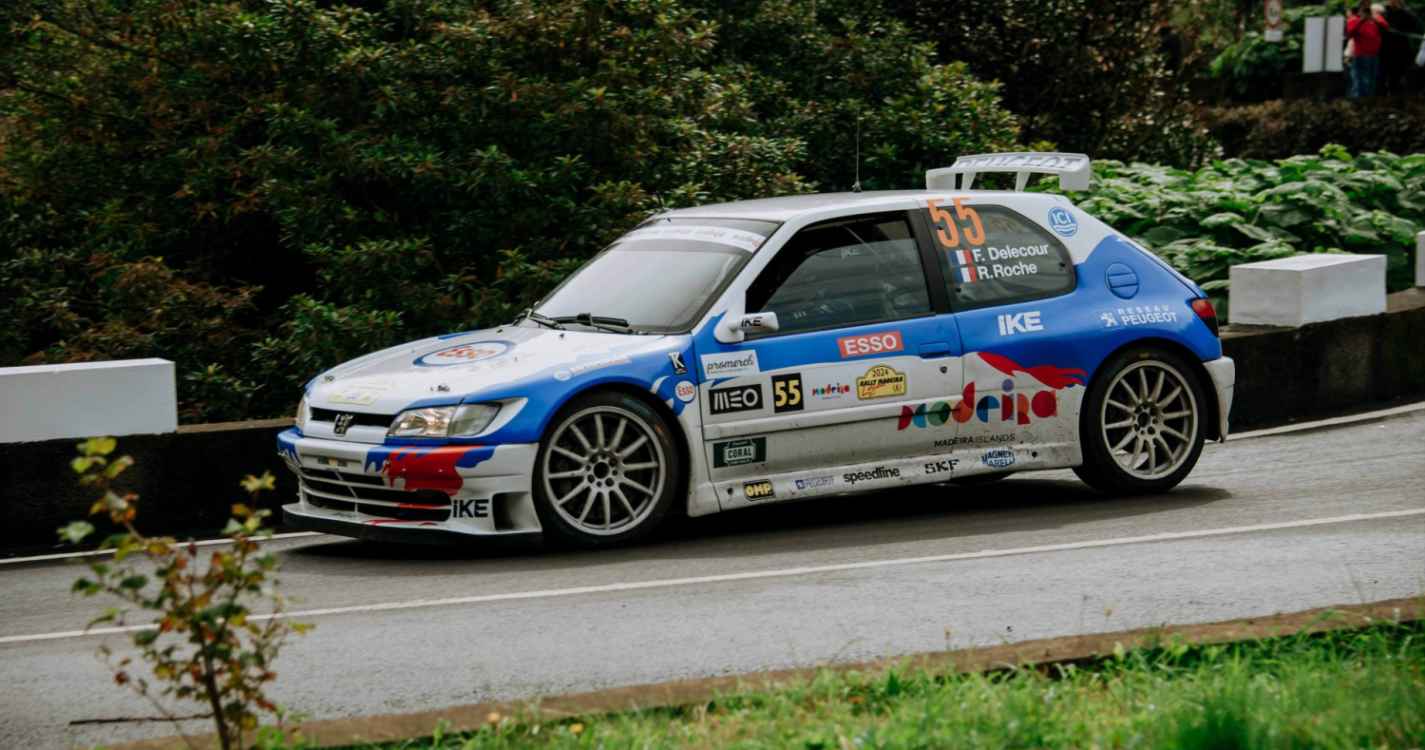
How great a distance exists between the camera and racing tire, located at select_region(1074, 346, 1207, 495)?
8.24 m

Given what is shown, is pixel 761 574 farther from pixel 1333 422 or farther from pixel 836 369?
pixel 1333 422

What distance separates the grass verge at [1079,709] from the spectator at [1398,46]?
22322 millimetres

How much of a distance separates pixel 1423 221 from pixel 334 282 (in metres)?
9.50

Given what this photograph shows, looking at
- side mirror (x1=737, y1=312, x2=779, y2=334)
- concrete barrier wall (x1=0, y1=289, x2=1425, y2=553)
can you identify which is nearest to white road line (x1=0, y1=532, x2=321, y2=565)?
concrete barrier wall (x1=0, y1=289, x2=1425, y2=553)

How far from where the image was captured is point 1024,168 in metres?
8.95

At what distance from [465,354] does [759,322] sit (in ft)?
4.64

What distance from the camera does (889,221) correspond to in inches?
317

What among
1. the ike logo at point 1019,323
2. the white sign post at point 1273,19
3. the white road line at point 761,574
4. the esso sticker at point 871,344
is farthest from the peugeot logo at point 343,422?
the white sign post at point 1273,19

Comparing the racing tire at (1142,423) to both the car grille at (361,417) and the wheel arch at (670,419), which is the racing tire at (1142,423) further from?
the car grille at (361,417)

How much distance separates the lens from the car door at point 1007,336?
313 inches

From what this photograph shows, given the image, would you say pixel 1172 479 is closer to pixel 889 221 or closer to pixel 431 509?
pixel 889 221

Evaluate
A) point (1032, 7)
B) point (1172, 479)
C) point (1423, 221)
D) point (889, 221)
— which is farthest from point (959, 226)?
point (1032, 7)

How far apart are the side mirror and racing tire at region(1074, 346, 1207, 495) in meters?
1.83

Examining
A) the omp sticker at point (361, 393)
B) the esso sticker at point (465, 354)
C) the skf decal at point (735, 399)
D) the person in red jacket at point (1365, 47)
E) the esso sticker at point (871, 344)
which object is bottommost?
the skf decal at point (735, 399)
